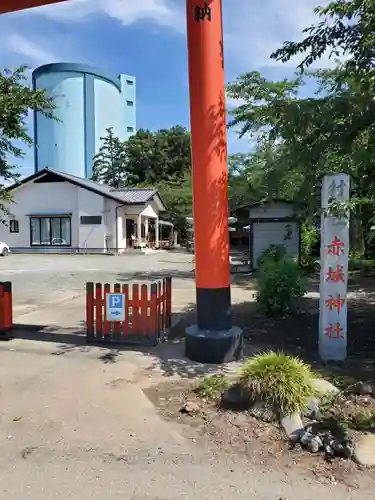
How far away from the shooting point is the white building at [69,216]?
32750 millimetres

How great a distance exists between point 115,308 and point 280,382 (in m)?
3.20

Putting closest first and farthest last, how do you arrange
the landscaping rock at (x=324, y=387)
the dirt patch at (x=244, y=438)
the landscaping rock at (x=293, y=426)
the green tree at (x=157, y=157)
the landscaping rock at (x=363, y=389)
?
the dirt patch at (x=244, y=438)
the landscaping rock at (x=293, y=426)
the landscaping rock at (x=324, y=387)
the landscaping rock at (x=363, y=389)
the green tree at (x=157, y=157)

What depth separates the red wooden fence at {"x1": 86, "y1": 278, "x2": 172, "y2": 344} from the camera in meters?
6.55

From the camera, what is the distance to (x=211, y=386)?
4695 millimetres

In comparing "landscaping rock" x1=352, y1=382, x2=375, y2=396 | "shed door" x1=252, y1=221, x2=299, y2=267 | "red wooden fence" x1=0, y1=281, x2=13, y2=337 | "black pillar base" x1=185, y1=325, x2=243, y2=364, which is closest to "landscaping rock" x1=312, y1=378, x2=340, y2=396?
"landscaping rock" x1=352, y1=382, x2=375, y2=396

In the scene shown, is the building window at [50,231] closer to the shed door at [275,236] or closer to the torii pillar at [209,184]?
the shed door at [275,236]

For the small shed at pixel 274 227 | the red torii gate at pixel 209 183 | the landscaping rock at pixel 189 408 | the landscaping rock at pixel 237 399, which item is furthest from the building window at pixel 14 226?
the landscaping rock at pixel 237 399

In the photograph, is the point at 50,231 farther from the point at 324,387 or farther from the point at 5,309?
the point at 324,387

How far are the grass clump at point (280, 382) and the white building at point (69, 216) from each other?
95.3ft

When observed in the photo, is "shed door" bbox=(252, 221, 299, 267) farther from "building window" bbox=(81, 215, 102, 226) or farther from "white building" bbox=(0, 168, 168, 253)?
"building window" bbox=(81, 215, 102, 226)

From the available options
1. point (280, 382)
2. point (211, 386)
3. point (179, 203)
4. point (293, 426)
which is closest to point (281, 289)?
point (211, 386)

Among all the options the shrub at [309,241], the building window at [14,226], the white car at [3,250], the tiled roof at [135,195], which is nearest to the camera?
the shrub at [309,241]

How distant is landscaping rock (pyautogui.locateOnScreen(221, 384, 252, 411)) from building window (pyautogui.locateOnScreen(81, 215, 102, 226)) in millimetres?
29425

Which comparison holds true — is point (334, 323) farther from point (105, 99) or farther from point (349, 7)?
point (105, 99)
